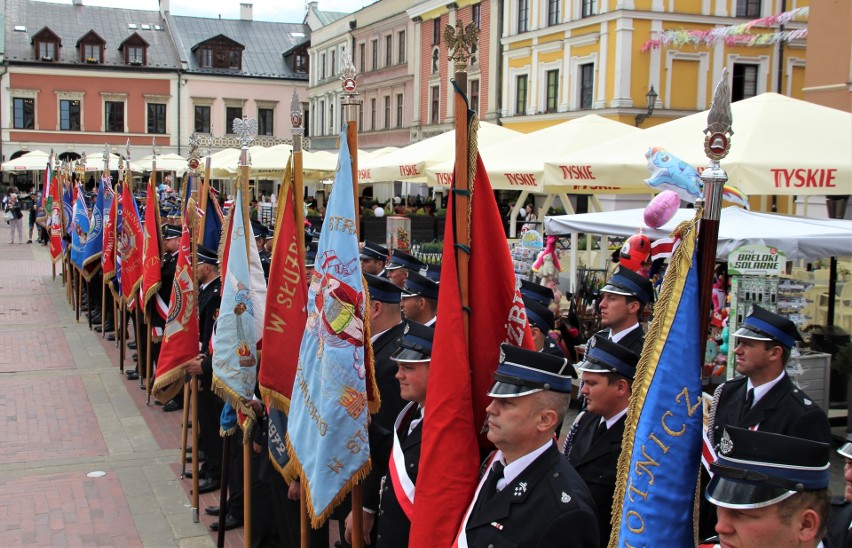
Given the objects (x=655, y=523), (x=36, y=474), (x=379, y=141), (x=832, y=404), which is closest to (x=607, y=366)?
(x=655, y=523)

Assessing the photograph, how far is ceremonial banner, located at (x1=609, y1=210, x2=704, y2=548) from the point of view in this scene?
289 centimetres

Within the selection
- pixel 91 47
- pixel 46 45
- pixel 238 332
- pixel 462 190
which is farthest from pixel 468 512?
pixel 46 45

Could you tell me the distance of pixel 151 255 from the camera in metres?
10.2

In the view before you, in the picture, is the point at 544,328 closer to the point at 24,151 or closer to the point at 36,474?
the point at 36,474

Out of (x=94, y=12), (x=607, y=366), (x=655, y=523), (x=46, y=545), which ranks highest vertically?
(x=94, y=12)

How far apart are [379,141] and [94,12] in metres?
24.9

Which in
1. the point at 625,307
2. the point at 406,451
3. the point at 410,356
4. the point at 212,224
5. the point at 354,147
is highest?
the point at 354,147

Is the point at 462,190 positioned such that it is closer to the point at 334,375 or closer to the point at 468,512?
the point at 468,512

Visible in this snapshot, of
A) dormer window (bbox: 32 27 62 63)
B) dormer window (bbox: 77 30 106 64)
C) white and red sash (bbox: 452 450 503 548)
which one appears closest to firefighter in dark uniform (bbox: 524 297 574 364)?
white and red sash (bbox: 452 450 503 548)

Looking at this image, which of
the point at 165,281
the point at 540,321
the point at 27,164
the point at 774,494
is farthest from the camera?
the point at 27,164

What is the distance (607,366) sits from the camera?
4227 millimetres

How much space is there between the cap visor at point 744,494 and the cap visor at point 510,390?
903 millimetres

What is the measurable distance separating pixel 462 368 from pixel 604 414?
96 centimetres

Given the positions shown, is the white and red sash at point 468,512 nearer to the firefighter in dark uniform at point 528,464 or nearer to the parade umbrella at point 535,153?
Result: the firefighter in dark uniform at point 528,464
